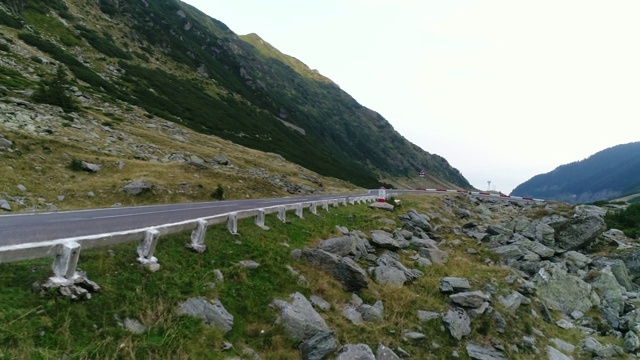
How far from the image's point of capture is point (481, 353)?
12477mm

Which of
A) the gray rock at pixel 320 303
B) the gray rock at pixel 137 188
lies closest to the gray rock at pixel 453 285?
the gray rock at pixel 320 303

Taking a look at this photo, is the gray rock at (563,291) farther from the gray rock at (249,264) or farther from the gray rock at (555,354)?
A: the gray rock at (249,264)

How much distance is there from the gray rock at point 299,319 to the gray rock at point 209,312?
1.56 meters

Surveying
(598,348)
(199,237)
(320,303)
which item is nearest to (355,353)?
(320,303)

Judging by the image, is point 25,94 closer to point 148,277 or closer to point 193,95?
point 148,277

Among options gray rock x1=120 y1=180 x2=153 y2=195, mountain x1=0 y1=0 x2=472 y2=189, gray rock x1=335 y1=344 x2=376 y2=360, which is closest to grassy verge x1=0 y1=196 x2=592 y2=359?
gray rock x1=335 y1=344 x2=376 y2=360

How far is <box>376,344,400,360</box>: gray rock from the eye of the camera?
10480mm

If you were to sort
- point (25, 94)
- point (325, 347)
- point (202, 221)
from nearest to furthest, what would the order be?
point (325, 347) < point (202, 221) < point (25, 94)

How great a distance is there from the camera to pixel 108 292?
7.97 metres

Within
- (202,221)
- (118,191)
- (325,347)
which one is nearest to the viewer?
(325,347)

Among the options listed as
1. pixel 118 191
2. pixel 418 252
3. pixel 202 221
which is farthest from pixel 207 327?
pixel 118 191

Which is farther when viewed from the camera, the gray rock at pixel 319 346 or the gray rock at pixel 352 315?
the gray rock at pixel 352 315

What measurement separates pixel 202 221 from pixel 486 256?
20367 millimetres

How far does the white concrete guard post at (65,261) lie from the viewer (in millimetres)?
7473
